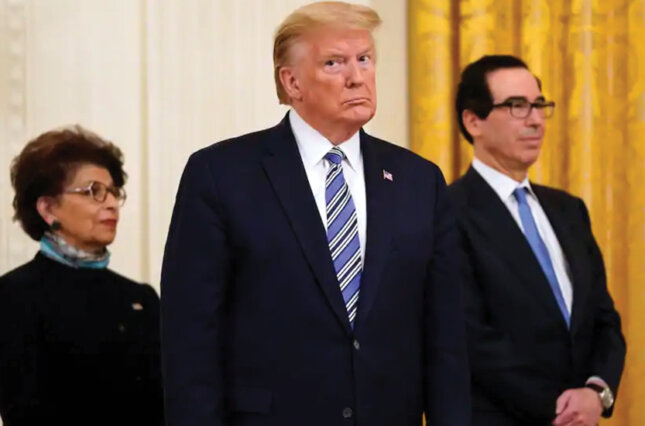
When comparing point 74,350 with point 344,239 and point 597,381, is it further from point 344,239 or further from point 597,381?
point 597,381

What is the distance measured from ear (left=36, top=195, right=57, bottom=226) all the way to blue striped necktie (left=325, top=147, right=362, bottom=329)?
5.06 ft

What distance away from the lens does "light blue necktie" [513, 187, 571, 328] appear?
3188 mm

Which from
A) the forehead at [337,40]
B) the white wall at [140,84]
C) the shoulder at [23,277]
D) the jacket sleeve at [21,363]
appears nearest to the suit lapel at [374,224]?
the forehead at [337,40]

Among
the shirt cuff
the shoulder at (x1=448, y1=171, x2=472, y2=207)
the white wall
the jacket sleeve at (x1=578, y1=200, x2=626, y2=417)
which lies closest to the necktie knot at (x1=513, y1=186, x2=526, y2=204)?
the shoulder at (x1=448, y1=171, x2=472, y2=207)

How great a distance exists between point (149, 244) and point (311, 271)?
88.3 inches

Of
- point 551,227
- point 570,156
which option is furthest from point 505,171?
point 570,156

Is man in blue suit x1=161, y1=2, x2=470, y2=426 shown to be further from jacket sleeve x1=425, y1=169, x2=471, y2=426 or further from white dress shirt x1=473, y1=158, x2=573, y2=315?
white dress shirt x1=473, y1=158, x2=573, y2=315

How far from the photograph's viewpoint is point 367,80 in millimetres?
2242

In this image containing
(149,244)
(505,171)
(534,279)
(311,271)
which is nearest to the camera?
(311,271)

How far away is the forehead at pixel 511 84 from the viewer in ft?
11.3

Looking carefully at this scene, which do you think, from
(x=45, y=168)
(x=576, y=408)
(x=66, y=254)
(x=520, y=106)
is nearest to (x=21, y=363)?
(x=66, y=254)

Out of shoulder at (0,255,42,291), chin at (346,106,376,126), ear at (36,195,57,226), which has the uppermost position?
chin at (346,106,376,126)

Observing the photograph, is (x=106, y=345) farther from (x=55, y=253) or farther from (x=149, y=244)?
(x=149, y=244)

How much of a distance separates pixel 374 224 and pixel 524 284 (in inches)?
40.8
